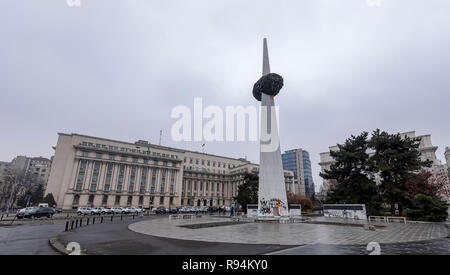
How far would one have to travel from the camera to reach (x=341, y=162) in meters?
36.5

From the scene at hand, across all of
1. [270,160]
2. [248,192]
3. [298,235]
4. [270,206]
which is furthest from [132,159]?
[298,235]

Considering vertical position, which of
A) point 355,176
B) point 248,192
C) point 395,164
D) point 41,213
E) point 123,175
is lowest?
point 41,213

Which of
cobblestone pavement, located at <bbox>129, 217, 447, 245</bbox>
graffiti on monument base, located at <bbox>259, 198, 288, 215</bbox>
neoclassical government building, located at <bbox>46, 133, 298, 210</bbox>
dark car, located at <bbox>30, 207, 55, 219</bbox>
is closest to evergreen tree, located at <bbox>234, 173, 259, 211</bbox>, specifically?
neoclassical government building, located at <bbox>46, 133, 298, 210</bbox>

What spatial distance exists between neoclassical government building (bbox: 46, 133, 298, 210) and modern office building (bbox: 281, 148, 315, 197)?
2276 inches

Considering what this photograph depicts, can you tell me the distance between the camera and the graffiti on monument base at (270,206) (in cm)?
2597

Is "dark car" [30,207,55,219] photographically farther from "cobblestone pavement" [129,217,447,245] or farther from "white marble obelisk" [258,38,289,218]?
"white marble obelisk" [258,38,289,218]

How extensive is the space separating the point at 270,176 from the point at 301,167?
385 ft

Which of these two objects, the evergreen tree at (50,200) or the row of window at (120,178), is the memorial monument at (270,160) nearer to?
the row of window at (120,178)

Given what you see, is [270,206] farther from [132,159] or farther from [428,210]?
[132,159]

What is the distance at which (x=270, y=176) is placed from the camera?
87.2 feet

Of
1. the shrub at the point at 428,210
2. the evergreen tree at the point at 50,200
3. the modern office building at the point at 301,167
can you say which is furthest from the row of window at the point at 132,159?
the modern office building at the point at 301,167

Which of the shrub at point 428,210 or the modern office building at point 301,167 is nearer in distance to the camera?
the shrub at point 428,210
